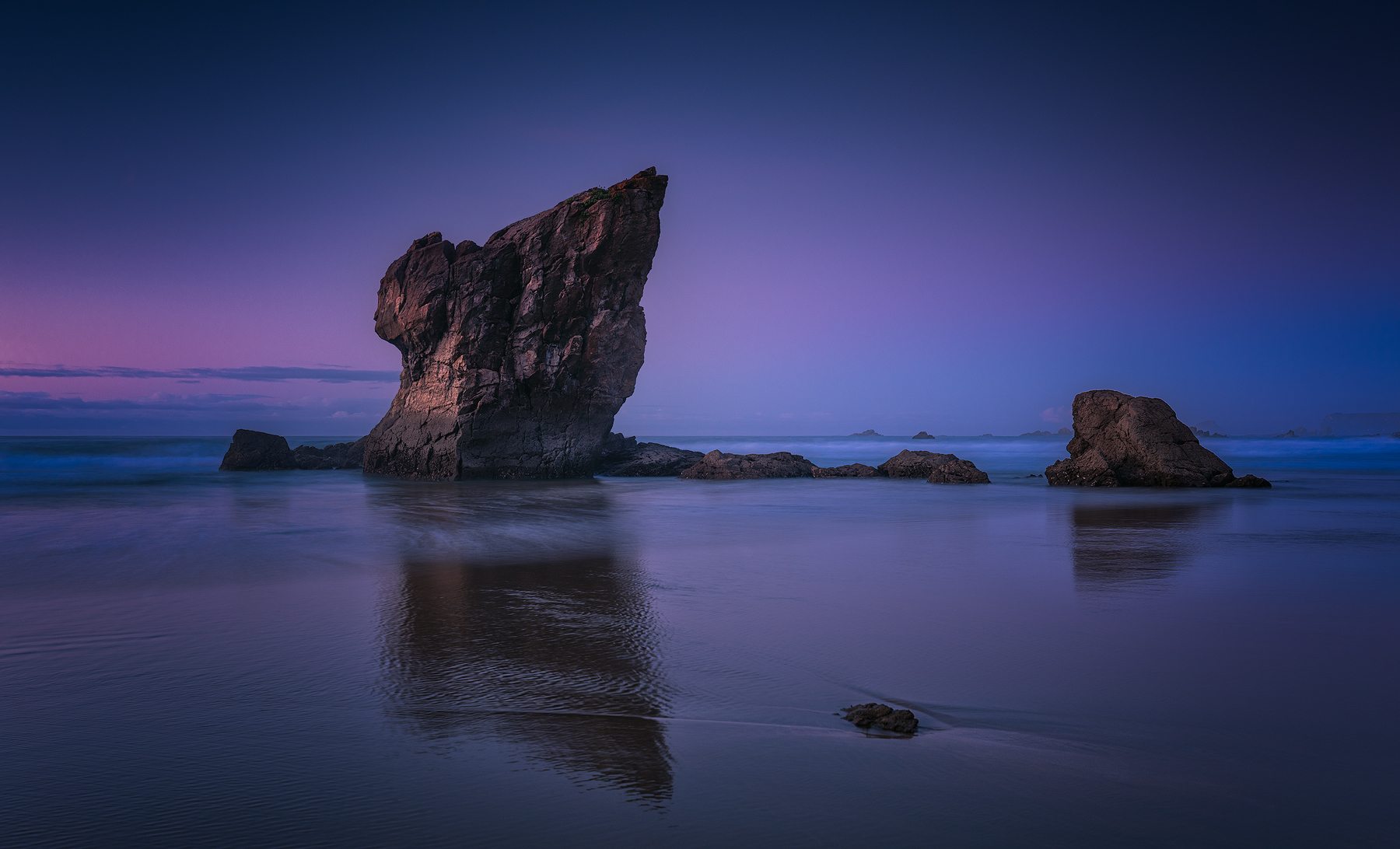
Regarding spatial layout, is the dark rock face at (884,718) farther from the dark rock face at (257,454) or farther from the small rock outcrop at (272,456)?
the dark rock face at (257,454)

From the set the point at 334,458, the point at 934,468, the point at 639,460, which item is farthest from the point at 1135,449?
the point at 334,458

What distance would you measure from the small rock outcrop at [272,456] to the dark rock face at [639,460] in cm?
1310

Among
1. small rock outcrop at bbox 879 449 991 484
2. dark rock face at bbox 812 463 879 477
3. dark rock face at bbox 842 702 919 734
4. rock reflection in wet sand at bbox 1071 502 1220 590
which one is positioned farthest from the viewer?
dark rock face at bbox 812 463 879 477

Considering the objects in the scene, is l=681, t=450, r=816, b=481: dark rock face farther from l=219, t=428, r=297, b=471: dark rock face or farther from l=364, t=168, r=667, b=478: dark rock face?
l=219, t=428, r=297, b=471: dark rock face

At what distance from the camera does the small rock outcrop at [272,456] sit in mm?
38375

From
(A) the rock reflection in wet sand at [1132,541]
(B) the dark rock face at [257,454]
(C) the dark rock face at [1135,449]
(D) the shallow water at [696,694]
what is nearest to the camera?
(D) the shallow water at [696,694]

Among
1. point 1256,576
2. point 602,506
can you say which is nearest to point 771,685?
point 1256,576

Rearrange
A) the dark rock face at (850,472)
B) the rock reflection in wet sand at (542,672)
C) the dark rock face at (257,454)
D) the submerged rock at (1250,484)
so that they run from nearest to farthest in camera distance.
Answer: the rock reflection in wet sand at (542,672) < the submerged rock at (1250,484) < the dark rock face at (850,472) < the dark rock face at (257,454)

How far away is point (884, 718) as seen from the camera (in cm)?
429

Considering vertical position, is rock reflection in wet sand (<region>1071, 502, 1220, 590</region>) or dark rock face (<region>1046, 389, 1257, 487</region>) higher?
dark rock face (<region>1046, 389, 1257, 487</region>)

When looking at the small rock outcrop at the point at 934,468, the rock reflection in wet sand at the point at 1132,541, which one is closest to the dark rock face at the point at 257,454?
the small rock outcrop at the point at 934,468

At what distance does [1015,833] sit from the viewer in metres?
→ 3.13

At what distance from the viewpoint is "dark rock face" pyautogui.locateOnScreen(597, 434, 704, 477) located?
33.7 meters

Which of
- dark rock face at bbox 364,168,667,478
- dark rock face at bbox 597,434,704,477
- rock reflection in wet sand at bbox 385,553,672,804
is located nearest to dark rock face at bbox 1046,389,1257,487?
dark rock face at bbox 597,434,704,477
